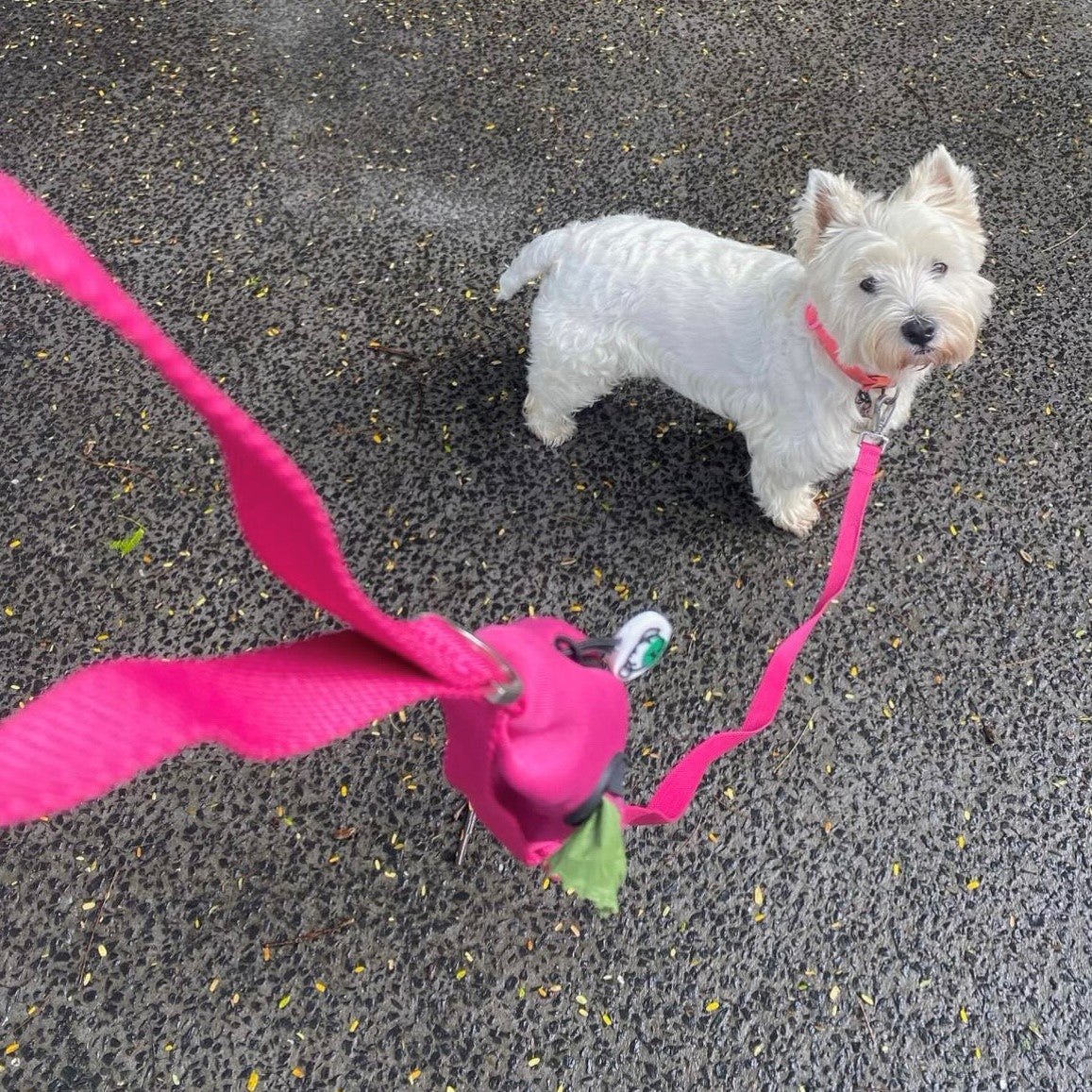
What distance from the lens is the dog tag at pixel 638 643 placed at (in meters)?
0.96

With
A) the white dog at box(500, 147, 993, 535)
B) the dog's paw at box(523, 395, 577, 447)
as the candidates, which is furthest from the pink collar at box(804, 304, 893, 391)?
the dog's paw at box(523, 395, 577, 447)

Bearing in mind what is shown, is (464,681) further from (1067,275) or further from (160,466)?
(1067,275)

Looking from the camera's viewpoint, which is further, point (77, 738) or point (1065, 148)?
point (1065, 148)

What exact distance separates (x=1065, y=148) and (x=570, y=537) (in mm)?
1920

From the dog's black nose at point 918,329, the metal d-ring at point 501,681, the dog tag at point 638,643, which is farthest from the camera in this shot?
the dog's black nose at point 918,329

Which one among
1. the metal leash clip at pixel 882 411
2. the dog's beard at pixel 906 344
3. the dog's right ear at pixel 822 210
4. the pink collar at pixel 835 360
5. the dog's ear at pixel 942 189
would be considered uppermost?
the dog's ear at pixel 942 189

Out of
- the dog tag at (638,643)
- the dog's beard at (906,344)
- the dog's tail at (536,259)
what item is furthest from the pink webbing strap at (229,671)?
the dog's tail at (536,259)

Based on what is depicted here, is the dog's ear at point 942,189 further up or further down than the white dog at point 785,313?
further up

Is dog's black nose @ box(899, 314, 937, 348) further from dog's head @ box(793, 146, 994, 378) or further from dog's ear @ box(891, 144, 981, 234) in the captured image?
dog's ear @ box(891, 144, 981, 234)

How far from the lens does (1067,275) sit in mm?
2078

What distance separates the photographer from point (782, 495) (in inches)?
64.6

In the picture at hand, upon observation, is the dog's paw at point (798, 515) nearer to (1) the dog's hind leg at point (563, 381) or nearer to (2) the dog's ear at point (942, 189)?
(1) the dog's hind leg at point (563, 381)

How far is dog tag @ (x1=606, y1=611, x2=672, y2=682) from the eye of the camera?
0.96 m

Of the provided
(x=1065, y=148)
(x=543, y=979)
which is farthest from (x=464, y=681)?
(x=1065, y=148)
